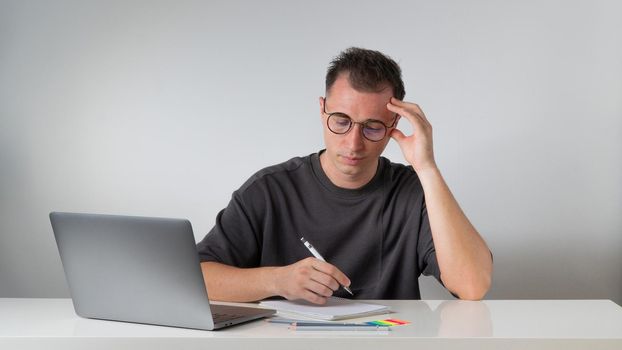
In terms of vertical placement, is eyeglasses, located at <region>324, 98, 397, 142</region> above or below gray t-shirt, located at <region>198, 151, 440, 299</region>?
above

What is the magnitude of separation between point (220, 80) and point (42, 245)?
95cm

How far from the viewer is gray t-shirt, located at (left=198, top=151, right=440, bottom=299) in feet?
7.72

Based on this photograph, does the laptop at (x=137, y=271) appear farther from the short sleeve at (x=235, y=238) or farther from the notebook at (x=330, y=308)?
the short sleeve at (x=235, y=238)

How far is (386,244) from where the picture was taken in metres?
2.38

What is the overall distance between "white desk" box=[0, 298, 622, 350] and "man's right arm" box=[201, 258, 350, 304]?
0.47ft

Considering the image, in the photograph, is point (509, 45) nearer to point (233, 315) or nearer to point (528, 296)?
point (528, 296)

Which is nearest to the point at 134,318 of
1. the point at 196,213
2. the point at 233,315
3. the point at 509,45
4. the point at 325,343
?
the point at 233,315

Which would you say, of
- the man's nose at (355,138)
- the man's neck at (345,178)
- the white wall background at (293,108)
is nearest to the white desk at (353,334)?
the man's nose at (355,138)

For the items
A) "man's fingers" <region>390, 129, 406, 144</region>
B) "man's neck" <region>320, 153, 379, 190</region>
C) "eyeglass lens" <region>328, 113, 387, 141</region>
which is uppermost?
"eyeglass lens" <region>328, 113, 387, 141</region>

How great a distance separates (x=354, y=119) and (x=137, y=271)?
0.84m

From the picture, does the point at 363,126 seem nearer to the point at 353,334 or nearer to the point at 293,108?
the point at 353,334

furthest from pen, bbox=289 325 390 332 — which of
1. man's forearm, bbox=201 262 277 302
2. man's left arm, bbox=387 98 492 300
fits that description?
man's left arm, bbox=387 98 492 300

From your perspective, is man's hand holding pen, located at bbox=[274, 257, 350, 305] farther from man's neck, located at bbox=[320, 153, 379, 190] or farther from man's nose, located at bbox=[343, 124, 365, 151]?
man's neck, located at bbox=[320, 153, 379, 190]

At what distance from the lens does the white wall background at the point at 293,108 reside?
307cm
